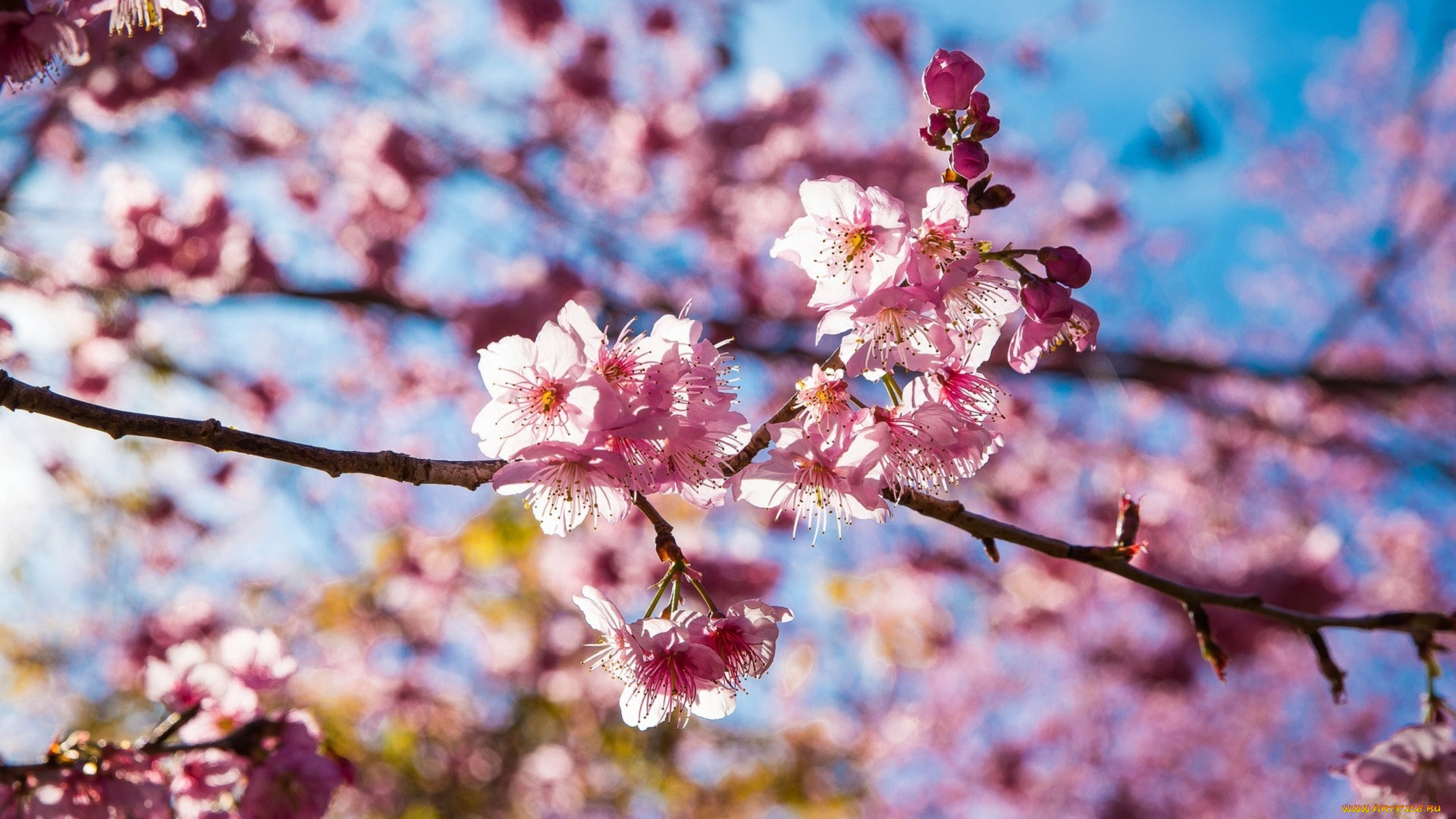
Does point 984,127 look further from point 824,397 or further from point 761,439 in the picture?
point 761,439

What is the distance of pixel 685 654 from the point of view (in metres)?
1.53

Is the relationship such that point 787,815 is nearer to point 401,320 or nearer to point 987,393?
point 401,320

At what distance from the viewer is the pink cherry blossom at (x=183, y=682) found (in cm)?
220

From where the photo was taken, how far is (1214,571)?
6828 mm

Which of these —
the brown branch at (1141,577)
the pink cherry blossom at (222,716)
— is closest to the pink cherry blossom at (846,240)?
the brown branch at (1141,577)

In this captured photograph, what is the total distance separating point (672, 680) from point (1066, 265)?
2.97 ft

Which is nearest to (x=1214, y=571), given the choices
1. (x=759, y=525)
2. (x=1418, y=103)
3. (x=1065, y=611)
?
(x=1065, y=611)

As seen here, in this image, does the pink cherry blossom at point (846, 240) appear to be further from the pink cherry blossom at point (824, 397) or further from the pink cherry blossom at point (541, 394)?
the pink cherry blossom at point (541, 394)

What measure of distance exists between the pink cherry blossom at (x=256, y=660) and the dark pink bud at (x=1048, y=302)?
186 centimetres

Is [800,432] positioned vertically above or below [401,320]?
below

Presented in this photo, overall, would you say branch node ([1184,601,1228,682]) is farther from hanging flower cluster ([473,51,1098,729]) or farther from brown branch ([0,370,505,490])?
brown branch ([0,370,505,490])

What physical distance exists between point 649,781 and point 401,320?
4.16m

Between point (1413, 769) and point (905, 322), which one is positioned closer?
point (905, 322)

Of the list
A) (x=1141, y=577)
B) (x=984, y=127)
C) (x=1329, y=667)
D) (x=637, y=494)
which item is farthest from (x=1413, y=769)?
(x=637, y=494)
